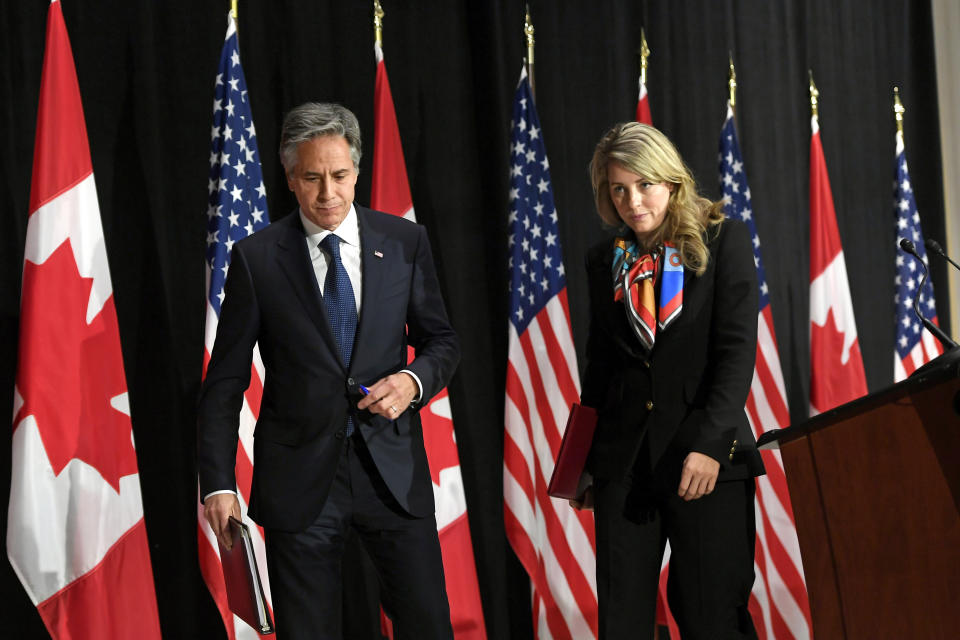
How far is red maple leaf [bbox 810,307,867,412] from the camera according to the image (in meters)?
4.43

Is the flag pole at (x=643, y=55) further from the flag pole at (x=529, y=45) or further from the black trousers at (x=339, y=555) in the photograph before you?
the black trousers at (x=339, y=555)

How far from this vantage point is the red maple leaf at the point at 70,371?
311cm

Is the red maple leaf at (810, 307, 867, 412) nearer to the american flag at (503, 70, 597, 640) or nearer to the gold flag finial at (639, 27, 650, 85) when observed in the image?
the american flag at (503, 70, 597, 640)

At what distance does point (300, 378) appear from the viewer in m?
2.19

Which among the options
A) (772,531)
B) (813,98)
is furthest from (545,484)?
(813,98)

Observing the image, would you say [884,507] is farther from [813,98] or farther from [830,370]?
[813,98]

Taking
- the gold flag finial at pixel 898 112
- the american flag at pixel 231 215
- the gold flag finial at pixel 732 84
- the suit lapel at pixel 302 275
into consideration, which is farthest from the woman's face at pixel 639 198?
the gold flag finial at pixel 898 112

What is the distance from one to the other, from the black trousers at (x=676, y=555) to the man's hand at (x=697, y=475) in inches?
2.2

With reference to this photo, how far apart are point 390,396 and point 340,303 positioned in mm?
271

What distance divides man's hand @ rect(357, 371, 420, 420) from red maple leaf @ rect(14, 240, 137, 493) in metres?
1.43

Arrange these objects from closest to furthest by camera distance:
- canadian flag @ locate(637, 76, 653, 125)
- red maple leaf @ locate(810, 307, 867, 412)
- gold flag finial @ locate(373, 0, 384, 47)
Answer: gold flag finial @ locate(373, 0, 384, 47) < canadian flag @ locate(637, 76, 653, 125) < red maple leaf @ locate(810, 307, 867, 412)

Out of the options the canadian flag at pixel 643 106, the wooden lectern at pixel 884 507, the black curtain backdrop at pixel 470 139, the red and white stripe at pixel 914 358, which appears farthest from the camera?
the red and white stripe at pixel 914 358

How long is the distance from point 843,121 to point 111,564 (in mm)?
3908

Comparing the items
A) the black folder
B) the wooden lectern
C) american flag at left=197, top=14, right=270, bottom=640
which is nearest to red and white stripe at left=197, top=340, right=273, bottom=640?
american flag at left=197, top=14, right=270, bottom=640
